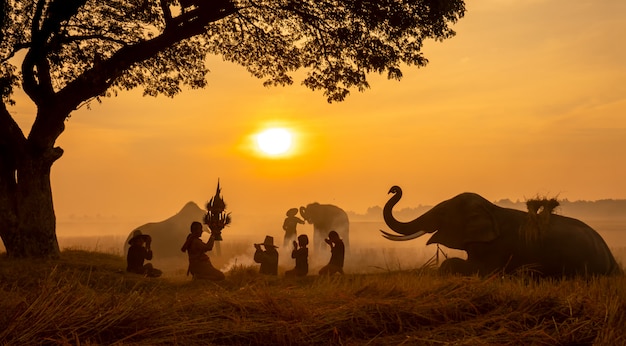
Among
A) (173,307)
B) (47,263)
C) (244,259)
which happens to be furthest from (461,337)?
(244,259)

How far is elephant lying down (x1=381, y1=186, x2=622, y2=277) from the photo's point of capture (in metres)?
12.4

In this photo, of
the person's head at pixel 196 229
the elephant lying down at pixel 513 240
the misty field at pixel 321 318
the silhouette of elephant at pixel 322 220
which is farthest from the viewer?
the silhouette of elephant at pixel 322 220

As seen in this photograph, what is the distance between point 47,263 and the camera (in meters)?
14.2

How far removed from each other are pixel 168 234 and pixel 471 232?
61.6 ft

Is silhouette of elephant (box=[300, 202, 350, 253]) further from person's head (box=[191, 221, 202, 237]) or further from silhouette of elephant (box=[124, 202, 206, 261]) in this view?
person's head (box=[191, 221, 202, 237])

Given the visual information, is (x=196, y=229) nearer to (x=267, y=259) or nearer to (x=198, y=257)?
(x=198, y=257)

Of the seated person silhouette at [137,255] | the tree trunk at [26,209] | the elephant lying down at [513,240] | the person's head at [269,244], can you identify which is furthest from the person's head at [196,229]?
the tree trunk at [26,209]

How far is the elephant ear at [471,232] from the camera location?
12883 mm

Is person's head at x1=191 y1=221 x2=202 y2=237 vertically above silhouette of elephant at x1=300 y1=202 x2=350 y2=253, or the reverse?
silhouette of elephant at x1=300 y1=202 x2=350 y2=253

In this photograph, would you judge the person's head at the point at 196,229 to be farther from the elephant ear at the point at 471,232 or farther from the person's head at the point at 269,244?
the elephant ear at the point at 471,232

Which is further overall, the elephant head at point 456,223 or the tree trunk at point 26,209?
the tree trunk at point 26,209

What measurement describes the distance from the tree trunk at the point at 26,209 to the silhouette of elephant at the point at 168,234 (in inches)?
467

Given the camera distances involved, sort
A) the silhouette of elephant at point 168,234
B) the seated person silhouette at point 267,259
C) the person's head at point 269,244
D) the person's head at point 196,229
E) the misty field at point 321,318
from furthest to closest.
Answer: the silhouette of elephant at point 168,234 < the person's head at point 269,244 < the seated person silhouette at point 267,259 < the person's head at point 196,229 < the misty field at point 321,318

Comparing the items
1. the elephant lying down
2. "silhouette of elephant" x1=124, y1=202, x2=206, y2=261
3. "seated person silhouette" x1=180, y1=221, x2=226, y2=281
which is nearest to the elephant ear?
the elephant lying down
